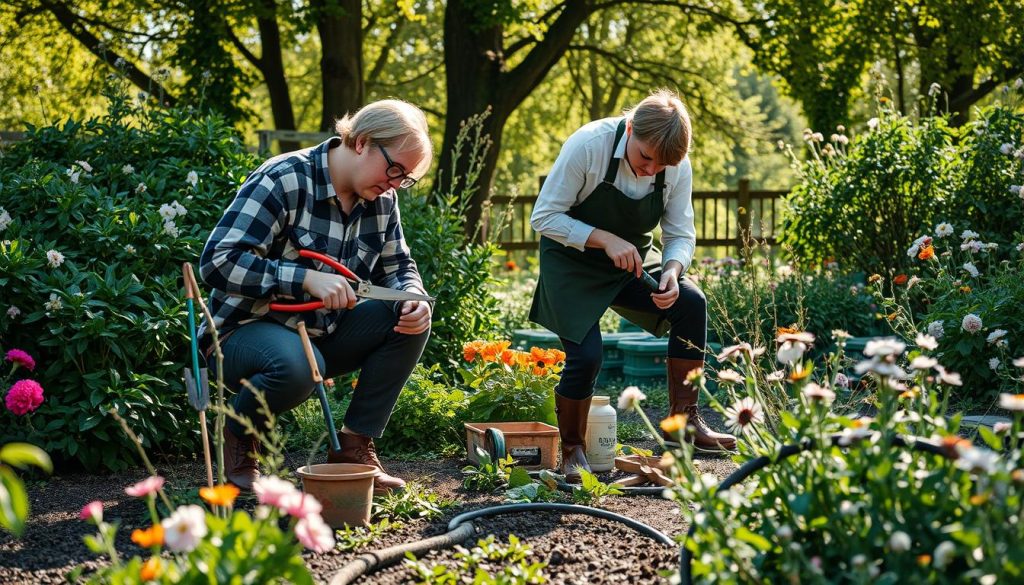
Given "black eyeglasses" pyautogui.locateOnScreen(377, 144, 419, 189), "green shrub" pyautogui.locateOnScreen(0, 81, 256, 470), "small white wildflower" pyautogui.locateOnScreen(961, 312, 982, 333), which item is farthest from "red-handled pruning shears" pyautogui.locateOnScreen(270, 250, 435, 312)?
"small white wildflower" pyautogui.locateOnScreen(961, 312, 982, 333)

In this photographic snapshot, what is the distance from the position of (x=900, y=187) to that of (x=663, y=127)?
405cm

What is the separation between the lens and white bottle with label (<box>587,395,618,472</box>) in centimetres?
387

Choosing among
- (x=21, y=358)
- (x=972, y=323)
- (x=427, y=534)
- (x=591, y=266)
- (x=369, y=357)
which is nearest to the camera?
(x=427, y=534)

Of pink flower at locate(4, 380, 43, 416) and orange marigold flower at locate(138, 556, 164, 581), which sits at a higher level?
orange marigold flower at locate(138, 556, 164, 581)

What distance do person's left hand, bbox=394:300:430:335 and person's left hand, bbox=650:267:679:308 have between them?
2.84 feet

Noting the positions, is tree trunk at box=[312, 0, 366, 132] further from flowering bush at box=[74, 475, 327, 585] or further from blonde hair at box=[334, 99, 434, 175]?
flowering bush at box=[74, 475, 327, 585]

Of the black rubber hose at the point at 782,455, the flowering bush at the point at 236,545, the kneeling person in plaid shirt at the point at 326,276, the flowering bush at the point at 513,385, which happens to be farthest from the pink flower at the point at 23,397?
the black rubber hose at the point at 782,455

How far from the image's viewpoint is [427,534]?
9.68ft

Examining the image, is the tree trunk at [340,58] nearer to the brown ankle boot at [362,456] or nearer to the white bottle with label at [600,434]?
the white bottle with label at [600,434]

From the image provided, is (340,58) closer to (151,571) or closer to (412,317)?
(412,317)

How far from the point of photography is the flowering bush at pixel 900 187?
247 inches

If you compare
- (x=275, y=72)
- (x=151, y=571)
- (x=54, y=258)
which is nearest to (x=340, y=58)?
(x=275, y=72)

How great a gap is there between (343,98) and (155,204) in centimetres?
641

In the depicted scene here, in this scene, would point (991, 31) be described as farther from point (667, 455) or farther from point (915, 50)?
point (667, 455)
